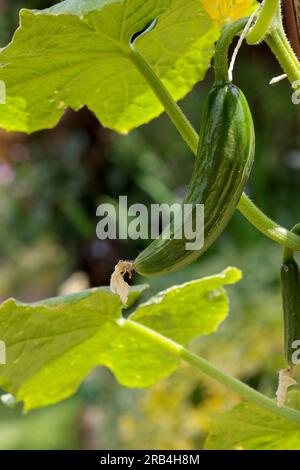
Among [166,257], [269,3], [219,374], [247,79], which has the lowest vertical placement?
[247,79]

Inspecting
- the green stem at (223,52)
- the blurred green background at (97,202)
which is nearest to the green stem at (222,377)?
the green stem at (223,52)

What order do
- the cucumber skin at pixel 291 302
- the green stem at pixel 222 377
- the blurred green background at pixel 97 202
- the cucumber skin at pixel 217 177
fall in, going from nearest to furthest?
the cucumber skin at pixel 217 177
the cucumber skin at pixel 291 302
the green stem at pixel 222 377
the blurred green background at pixel 97 202

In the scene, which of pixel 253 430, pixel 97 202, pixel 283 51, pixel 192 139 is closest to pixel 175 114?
pixel 192 139

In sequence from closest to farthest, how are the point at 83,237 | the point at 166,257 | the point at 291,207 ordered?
the point at 166,257
the point at 291,207
the point at 83,237

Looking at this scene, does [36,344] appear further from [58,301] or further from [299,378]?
[299,378]

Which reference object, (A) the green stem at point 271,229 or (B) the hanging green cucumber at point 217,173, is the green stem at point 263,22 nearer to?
(B) the hanging green cucumber at point 217,173

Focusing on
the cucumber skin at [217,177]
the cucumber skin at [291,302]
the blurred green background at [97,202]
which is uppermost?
the cucumber skin at [217,177]
